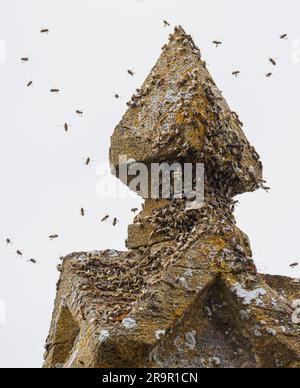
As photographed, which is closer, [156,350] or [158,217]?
[156,350]

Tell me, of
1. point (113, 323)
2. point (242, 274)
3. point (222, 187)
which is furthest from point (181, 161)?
point (113, 323)

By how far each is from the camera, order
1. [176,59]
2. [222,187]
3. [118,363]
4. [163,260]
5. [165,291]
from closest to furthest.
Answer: [118,363], [165,291], [163,260], [222,187], [176,59]

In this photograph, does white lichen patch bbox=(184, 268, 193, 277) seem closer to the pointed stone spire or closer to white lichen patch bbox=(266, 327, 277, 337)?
white lichen patch bbox=(266, 327, 277, 337)

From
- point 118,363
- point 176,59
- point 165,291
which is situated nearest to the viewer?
point 118,363

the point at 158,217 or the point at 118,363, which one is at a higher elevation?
the point at 158,217

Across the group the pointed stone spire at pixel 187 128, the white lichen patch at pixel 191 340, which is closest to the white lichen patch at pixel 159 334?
the white lichen patch at pixel 191 340

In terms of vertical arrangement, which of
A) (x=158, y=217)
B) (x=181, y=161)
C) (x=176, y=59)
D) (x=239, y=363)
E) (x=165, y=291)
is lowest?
(x=239, y=363)

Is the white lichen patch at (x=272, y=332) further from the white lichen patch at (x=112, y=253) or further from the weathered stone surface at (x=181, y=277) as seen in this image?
the white lichen patch at (x=112, y=253)

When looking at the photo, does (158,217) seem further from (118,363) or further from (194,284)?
(118,363)
